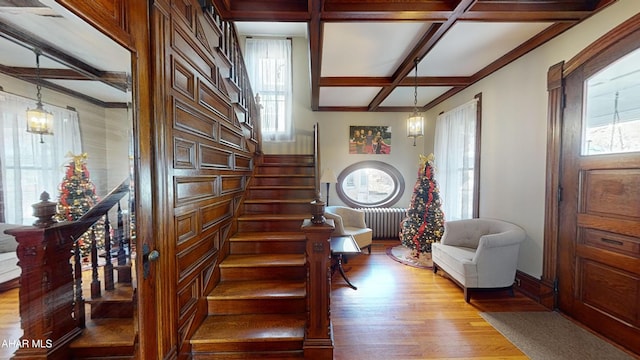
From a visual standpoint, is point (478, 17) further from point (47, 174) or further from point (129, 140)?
point (47, 174)

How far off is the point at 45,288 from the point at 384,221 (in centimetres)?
461

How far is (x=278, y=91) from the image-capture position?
5.00 meters

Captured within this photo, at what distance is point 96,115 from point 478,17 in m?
2.89

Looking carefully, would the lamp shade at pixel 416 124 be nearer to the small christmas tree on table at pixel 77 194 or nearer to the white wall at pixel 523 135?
the white wall at pixel 523 135

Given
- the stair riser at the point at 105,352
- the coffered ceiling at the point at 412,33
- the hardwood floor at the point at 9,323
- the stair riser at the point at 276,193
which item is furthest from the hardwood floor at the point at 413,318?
the coffered ceiling at the point at 412,33

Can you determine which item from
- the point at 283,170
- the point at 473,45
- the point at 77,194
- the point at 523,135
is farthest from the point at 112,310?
the point at 523,135

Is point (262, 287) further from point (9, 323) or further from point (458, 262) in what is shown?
point (458, 262)

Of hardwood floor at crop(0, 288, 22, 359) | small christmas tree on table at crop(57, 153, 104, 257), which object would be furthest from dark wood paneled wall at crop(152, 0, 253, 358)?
hardwood floor at crop(0, 288, 22, 359)

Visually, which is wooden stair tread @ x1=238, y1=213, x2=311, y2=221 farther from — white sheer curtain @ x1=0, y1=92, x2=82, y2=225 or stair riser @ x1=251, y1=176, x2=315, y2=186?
white sheer curtain @ x1=0, y1=92, x2=82, y2=225

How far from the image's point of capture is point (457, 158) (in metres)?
3.94

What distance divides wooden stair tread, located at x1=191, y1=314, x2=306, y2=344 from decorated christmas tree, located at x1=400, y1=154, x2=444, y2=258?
2.46 m

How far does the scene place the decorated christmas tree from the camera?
3652 millimetres

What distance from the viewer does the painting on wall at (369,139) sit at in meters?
5.11

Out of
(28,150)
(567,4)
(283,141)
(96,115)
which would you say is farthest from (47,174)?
(283,141)
